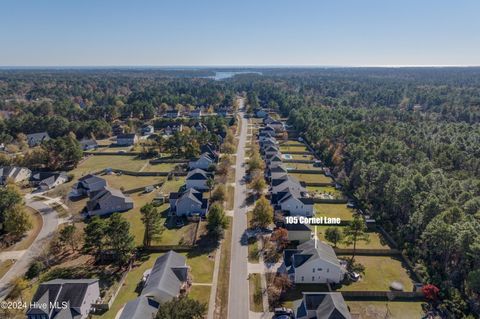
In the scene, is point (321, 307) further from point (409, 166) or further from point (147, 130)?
point (147, 130)

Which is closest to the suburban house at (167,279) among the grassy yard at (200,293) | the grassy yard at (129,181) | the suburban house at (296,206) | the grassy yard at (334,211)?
the grassy yard at (200,293)

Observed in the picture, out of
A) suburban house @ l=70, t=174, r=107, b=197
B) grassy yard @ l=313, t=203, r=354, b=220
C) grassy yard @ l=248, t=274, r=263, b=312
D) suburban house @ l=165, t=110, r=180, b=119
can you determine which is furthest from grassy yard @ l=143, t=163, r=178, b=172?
suburban house @ l=165, t=110, r=180, b=119

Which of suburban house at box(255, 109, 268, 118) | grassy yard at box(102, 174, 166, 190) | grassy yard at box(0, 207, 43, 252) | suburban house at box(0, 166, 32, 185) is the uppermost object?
suburban house at box(255, 109, 268, 118)

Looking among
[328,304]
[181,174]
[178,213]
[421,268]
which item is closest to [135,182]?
[181,174]

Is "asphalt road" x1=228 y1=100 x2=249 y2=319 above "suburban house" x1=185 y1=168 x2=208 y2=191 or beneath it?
beneath

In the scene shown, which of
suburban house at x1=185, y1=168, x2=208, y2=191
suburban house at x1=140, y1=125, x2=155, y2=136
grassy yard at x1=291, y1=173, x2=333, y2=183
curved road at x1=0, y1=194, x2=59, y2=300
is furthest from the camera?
suburban house at x1=140, y1=125, x2=155, y2=136

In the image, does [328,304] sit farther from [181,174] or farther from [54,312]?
[181,174]

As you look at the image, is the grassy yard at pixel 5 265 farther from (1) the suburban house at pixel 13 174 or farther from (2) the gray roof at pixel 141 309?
(1) the suburban house at pixel 13 174

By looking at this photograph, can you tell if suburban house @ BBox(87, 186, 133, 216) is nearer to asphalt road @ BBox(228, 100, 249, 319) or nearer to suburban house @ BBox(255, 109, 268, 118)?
asphalt road @ BBox(228, 100, 249, 319)
